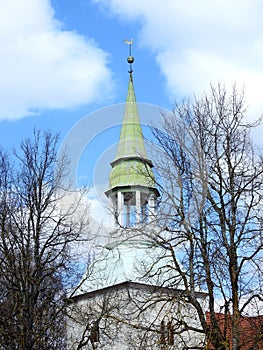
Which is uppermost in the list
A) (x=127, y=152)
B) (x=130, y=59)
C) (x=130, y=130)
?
(x=130, y=59)

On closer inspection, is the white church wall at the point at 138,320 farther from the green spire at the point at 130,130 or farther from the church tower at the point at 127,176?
the green spire at the point at 130,130

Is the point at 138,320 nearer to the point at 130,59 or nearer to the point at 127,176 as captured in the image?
the point at 127,176

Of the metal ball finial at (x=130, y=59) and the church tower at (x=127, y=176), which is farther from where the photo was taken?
the metal ball finial at (x=130, y=59)

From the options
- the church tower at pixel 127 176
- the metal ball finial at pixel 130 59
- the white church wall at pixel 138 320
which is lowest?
the white church wall at pixel 138 320

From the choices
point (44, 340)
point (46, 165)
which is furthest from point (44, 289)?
point (46, 165)

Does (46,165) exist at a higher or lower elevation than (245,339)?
higher

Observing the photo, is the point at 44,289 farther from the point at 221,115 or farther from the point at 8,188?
the point at 221,115

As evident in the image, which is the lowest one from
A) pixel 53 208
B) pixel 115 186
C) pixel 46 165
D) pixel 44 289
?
pixel 44 289

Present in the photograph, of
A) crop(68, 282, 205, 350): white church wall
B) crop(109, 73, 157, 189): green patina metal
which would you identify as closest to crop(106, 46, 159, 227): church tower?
crop(109, 73, 157, 189): green patina metal

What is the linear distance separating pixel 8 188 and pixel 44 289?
3628 mm

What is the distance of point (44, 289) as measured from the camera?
17906mm

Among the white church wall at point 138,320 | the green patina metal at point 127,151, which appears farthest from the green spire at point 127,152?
the white church wall at point 138,320

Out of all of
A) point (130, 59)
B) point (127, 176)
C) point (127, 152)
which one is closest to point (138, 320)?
point (127, 152)

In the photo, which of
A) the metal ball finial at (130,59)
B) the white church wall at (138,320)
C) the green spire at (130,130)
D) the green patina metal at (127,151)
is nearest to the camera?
the white church wall at (138,320)
